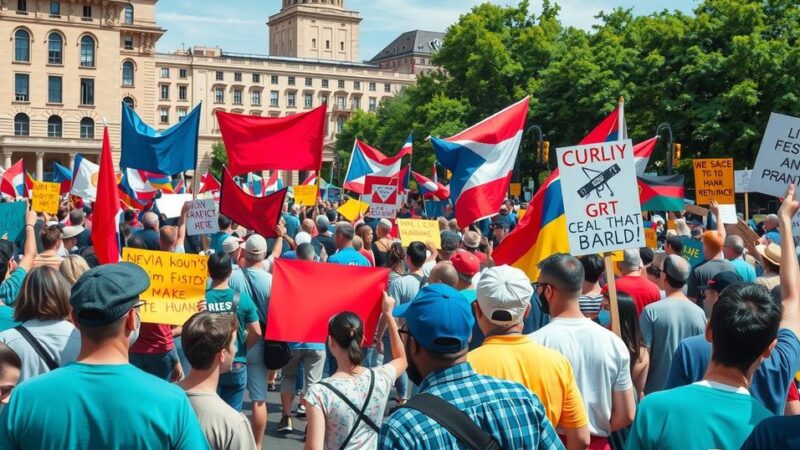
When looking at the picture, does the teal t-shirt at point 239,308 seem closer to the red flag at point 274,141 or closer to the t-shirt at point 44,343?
the t-shirt at point 44,343

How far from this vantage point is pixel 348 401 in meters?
4.82

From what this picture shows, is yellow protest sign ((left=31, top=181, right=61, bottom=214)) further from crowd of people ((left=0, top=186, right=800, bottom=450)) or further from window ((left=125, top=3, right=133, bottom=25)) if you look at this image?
window ((left=125, top=3, right=133, bottom=25))

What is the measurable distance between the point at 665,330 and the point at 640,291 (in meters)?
0.86

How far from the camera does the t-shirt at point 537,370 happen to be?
3.85m

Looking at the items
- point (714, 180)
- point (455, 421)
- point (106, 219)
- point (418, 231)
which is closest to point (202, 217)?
point (418, 231)

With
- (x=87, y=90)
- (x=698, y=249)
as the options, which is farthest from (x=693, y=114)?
(x=87, y=90)

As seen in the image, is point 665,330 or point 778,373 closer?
point 778,373

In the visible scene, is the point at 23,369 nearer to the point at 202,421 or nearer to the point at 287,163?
the point at 202,421

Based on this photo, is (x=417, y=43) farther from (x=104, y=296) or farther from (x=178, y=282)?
(x=104, y=296)

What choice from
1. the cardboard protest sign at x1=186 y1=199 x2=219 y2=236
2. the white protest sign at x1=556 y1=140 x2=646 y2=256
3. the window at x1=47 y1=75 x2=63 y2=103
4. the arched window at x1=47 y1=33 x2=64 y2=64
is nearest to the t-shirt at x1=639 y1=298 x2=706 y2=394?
the white protest sign at x1=556 y1=140 x2=646 y2=256

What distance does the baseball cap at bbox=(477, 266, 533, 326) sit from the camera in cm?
388

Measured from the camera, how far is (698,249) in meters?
10.3

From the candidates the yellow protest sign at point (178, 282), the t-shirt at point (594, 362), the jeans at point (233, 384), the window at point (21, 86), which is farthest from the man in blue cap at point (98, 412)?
the window at point (21, 86)

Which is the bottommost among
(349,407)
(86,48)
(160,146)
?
(349,407)
